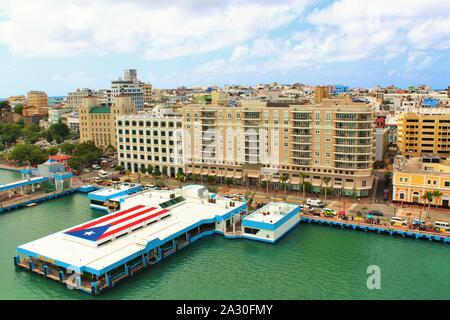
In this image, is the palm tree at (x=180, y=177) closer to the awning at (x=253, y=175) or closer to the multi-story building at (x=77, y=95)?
the awning at (x=253, y=175)

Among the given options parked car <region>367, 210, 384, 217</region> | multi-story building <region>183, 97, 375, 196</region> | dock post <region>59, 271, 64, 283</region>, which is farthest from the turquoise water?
multi-story building <region>183, 97, 375, 196</region>

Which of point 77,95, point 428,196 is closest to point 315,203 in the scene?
point 428,196

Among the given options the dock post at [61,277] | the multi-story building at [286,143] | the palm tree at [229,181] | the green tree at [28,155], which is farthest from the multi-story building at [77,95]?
the dock post at [61,277]

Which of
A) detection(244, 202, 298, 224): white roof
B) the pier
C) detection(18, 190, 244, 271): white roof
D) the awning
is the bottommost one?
→ the pier

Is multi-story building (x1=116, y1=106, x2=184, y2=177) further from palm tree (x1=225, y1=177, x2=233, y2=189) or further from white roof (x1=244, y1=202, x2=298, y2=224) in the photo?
white roof (x1=244, y1=202, x2=298, y2=224)

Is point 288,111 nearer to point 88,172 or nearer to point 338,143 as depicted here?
point 338,143

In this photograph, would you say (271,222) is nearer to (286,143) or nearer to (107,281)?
(107,281)
